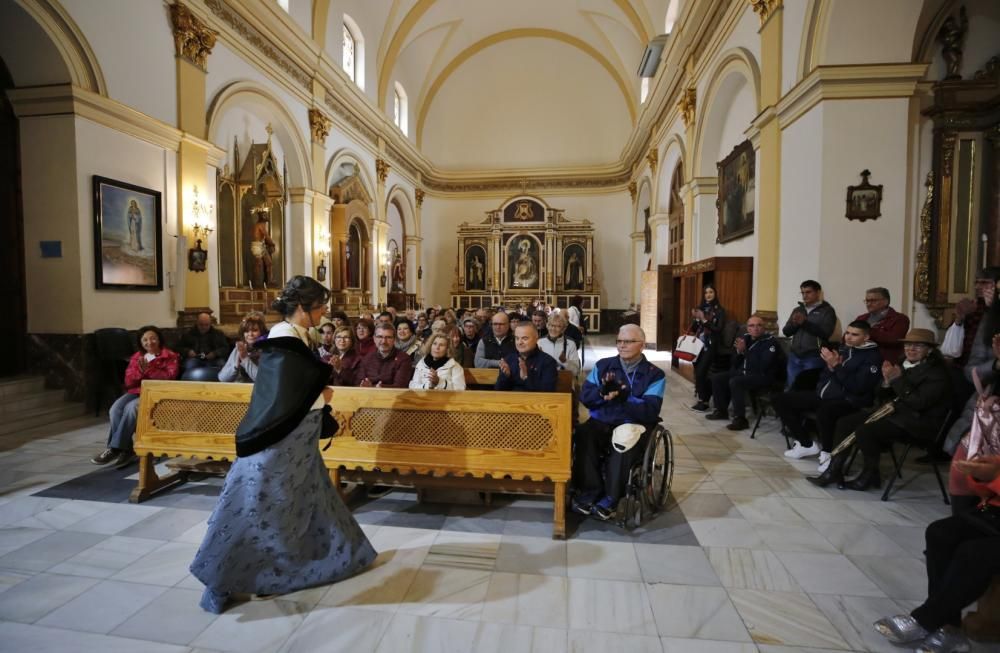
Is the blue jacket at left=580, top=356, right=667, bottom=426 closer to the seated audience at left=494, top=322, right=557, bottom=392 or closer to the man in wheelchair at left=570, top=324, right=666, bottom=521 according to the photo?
the man in wheelchair at left=570, top=324, right=666, bottom=521

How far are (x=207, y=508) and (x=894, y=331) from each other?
254 inches

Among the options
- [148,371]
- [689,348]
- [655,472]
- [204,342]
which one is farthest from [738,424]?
[204,342]

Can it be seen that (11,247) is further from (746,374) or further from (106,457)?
(746,374)

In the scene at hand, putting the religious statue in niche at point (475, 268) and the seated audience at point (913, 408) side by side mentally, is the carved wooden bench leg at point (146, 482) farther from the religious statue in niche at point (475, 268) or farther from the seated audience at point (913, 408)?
the religious statue in niche at point (475, 268)

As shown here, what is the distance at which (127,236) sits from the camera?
664 centimetres

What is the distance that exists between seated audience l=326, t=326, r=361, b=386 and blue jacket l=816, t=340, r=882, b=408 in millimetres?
4350

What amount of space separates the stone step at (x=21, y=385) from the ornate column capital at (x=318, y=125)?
24.6 ft

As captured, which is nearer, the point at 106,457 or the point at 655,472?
the point at 655,472

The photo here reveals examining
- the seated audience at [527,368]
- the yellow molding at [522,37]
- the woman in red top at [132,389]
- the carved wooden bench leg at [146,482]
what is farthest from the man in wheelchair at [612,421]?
the yellow molding at [522,37]

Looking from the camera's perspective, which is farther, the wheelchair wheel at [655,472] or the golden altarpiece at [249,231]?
the golden altarpiece at [249,231]

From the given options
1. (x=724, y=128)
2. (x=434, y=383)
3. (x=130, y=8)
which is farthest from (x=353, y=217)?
(x=434, y=383)

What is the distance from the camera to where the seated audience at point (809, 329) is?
16.9 feet

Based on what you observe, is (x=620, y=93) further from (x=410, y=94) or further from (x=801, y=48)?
(x=801, y=48)

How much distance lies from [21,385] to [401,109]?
15.2m
